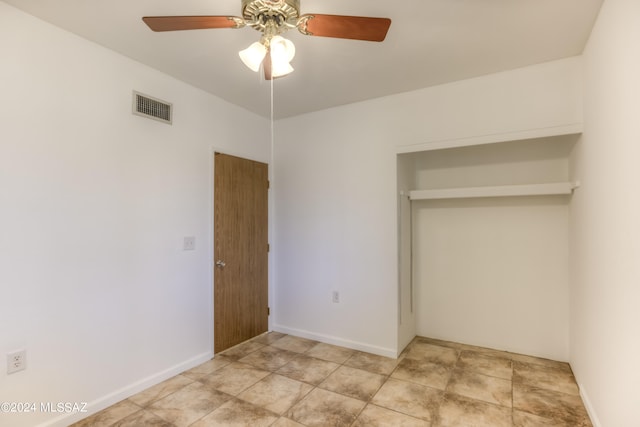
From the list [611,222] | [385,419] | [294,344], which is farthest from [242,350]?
[611,222]

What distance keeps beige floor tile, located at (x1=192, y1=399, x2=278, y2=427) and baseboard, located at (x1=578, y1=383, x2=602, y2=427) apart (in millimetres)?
2038

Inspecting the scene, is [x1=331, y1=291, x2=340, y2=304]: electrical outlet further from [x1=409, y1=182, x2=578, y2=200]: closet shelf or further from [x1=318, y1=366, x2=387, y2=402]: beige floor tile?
[x1=409, y1=182, x2=578, y2=200]: closet shelf

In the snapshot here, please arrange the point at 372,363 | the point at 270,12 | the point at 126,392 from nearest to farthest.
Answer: the point at 270,12 < the point at 126,392 < the point at 372,363

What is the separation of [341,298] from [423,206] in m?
1.39

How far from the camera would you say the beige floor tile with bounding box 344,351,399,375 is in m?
2.86

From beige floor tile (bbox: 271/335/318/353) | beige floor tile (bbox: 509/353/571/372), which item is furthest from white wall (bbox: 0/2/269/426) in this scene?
beige floor tile (bbox: 509/353/571/372)

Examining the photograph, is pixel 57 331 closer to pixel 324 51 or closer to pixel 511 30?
pixel 324 51

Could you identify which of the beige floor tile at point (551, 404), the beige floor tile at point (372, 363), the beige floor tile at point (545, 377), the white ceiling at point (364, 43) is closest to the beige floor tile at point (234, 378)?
the beige floor tile at point (372, 363)

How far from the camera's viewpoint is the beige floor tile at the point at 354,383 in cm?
247

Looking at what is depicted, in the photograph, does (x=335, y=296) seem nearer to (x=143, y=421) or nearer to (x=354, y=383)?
(x=354, y=383)

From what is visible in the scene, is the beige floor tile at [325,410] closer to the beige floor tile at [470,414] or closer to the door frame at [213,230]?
the beige floor tile at [470,414]

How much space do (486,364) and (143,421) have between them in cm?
282

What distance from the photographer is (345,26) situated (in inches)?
61.1

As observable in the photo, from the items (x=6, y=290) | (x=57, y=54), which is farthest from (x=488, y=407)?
(x=57, y=54)
